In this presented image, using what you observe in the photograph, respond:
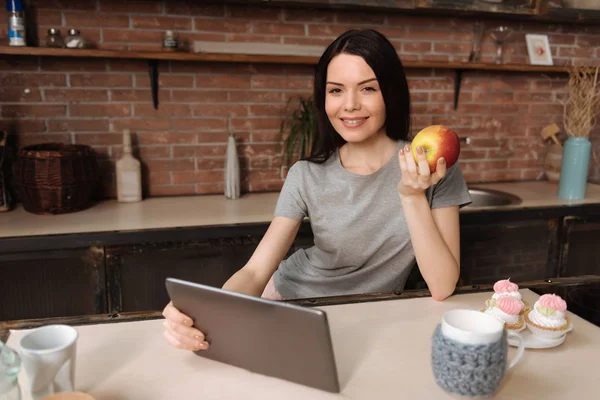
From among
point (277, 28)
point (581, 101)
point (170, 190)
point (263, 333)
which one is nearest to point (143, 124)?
point (170, 190)

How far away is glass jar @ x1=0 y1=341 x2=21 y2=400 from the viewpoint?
0.68 metres

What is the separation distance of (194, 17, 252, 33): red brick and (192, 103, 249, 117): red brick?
1.14ft

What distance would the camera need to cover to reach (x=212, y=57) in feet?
7.32

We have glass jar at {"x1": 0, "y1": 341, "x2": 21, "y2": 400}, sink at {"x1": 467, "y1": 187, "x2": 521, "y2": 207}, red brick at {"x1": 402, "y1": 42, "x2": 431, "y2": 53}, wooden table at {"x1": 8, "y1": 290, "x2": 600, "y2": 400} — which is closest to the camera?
glass jar at {"x1": 0, "y1": 341, "x2": 21, "y2": 400}

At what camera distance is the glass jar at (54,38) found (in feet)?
6.92

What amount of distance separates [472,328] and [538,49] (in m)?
2.50

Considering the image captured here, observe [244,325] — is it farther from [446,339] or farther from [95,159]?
[95,159]

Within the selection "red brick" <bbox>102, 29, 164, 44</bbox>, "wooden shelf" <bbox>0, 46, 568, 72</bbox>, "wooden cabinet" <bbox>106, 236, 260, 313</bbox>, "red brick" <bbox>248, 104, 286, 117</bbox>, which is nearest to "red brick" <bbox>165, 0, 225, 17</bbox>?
"red brick" <bbox>102, 29, 164, 44</bbox>

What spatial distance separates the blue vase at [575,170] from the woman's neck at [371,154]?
1379mm

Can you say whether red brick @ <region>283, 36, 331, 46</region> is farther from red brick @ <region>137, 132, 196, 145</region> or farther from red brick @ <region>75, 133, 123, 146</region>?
red brick @ <region>75, 133, 123, 146</region>

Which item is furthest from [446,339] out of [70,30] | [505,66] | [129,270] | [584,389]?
[505,66]

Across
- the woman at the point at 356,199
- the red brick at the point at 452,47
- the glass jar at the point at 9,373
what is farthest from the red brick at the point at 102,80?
the glass jar at the point at 9,373

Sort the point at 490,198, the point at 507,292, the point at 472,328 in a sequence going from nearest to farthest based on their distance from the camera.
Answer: the point at 472,328 < the point at 507,292 < the point at 490,198

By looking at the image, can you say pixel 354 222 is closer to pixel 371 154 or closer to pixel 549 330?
pixel 371 154
